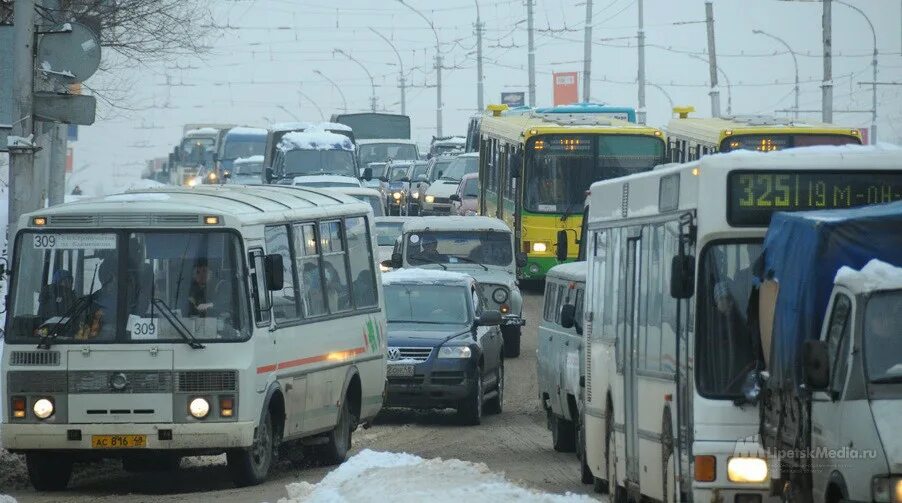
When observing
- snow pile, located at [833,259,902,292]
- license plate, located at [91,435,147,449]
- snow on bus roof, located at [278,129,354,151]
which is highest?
snow on bus roof, located at [278,129,354,151]

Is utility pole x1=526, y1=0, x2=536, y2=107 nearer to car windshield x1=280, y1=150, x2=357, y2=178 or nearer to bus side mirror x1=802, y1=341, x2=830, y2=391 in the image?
car windshield x1=280, y1=150, x2=357, y2=178

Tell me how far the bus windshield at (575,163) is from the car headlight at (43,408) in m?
18.5

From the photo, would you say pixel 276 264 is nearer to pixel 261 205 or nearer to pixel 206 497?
pixel 261 205

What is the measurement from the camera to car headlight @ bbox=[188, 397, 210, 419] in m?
14.9

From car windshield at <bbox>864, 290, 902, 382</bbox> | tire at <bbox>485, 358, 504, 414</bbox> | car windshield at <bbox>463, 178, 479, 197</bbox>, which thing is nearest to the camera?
car windshield at <bbox>864, 290, 902, 382</bbox>

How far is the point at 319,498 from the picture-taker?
11977 mm

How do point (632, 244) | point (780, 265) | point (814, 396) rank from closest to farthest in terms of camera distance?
1. point (814, 396)
2. point (780, 265)
3. point (632, 244)

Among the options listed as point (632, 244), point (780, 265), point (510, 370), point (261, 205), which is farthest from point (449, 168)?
point (780, 265)

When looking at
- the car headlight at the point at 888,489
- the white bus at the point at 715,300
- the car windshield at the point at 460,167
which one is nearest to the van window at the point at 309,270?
the white bus at the point at 715,300

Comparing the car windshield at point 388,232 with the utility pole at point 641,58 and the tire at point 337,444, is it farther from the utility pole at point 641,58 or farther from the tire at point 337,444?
the utility pole at point 641,58

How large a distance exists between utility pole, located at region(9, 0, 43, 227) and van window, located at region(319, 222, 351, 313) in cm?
275

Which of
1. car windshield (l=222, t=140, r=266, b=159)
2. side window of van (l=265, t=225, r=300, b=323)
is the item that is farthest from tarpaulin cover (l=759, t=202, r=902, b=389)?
car windshield (l=222, t=140, r=266, b=159)

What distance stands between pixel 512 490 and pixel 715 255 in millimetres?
2375

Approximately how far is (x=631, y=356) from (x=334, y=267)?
5.93 meters
